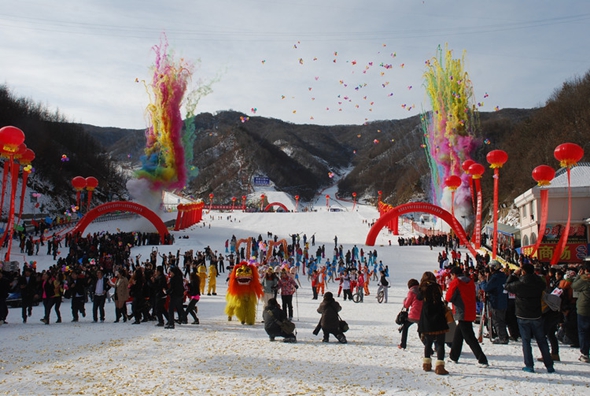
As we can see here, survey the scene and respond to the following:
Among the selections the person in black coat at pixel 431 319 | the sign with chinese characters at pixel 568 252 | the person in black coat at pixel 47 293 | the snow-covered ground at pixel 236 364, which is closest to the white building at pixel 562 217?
the sign with chinese characters at pixel 568 252

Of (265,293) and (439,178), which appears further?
(439,178)

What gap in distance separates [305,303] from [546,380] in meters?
10.4

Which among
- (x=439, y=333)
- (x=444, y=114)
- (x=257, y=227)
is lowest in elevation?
(x=439, y=333)

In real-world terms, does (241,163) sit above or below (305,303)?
above

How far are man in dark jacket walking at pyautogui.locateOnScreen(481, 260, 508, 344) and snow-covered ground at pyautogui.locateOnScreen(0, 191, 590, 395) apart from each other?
0.29 m

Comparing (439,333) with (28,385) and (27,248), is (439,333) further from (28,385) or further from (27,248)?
(27,248)

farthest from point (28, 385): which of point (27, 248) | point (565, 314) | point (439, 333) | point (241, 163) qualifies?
point (241, 163)

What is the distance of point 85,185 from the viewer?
34219 mm

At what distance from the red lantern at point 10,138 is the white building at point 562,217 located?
2356 cm

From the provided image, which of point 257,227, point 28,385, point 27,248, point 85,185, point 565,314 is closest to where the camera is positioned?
point 28,385

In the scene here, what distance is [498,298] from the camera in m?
8.56

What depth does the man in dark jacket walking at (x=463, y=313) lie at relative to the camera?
6.95 m

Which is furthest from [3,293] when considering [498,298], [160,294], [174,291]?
[498,298]

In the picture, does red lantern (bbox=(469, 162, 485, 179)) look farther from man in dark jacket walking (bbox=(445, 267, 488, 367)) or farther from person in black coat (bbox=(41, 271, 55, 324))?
person in black coat (bbox=(41, 271, 55, 324))
